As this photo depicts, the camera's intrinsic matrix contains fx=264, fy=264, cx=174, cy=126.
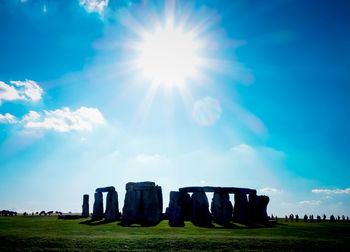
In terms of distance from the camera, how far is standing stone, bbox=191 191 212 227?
1967 cm

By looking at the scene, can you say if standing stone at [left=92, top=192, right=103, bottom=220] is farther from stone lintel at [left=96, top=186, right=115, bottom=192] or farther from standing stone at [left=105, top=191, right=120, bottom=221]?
standing stone at [left=105, top=191, right=120, bottom=221]

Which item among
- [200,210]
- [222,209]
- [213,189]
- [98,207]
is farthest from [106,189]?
[222,209]

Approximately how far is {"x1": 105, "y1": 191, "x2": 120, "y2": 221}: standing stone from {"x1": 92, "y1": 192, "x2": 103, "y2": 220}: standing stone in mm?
1863

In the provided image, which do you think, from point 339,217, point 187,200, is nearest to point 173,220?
point 187,200

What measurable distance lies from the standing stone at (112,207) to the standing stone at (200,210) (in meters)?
6.86

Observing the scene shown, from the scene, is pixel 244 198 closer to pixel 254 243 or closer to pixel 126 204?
pixel 126 204

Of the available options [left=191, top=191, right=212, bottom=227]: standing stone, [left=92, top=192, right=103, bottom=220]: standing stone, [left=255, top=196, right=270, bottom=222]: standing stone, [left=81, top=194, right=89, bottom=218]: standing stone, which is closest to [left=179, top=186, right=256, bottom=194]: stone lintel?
[left=191, top=191, right=212, bottom=227]: standing stone

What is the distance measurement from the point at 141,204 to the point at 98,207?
5234mm

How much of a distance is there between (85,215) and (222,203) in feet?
48.9

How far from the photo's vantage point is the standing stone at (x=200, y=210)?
19672mm

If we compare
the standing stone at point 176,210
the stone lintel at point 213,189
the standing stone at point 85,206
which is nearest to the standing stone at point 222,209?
the stone lintel at point 213,189

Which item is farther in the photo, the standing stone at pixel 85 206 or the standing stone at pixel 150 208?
the standing stone at pixel 85 206

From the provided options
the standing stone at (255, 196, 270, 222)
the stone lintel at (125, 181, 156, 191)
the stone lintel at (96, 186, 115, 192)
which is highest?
the stone lintel at (125, 181, 156, 191)

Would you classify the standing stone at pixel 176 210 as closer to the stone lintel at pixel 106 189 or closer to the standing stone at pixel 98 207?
the stone lintel at pixel 106 189
